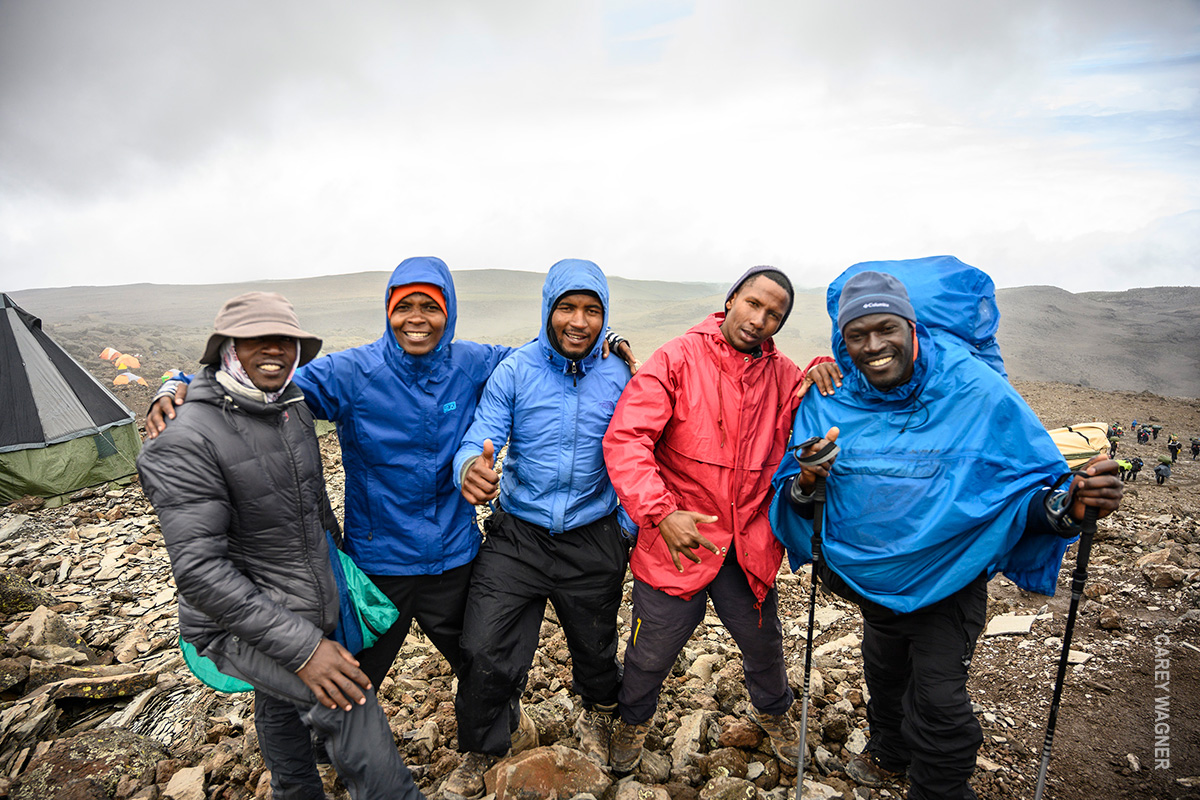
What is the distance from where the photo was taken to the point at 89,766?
10.5 ft

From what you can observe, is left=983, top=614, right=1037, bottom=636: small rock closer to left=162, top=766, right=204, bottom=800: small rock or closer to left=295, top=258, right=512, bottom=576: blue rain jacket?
left=295, top=258, right=512, bottom=576: blue rain jacket

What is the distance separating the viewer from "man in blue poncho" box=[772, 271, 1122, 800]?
2.69 metres

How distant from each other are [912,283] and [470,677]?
3.34 metres

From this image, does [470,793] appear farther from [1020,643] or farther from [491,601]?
[1020,643]

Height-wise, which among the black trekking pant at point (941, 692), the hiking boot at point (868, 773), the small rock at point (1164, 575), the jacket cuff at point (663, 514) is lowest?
the hiking boot at point (868, 773)

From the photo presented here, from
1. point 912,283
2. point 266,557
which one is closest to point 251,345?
point 266,557

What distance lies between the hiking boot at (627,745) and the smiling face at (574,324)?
225 cm

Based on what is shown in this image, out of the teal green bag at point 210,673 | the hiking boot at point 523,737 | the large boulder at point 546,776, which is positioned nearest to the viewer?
the teal green bag at point 210,673

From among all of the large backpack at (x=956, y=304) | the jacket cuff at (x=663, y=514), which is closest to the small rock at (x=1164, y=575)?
the large backpack at (x=956, y=304)

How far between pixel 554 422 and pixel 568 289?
2.45 ft

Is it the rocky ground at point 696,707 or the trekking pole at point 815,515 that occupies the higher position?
the trekking pole at point 815,515

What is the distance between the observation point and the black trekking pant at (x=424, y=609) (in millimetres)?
3209

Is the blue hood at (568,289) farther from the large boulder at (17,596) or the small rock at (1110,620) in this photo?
the large boulder at (17,596)

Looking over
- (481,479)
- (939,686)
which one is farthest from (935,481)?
(481,479)
